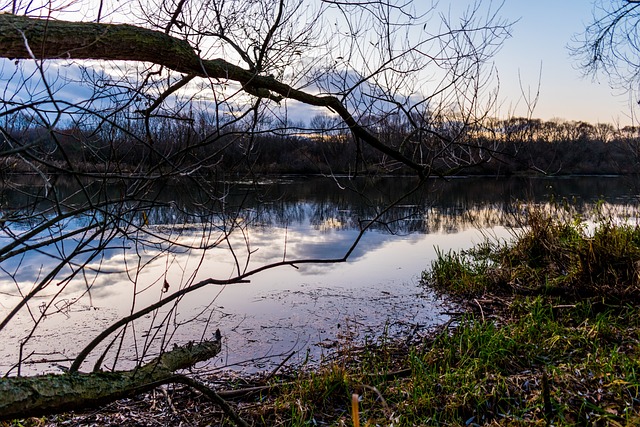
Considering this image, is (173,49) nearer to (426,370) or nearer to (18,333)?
(426,370)

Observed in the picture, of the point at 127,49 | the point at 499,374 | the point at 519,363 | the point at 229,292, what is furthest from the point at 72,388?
the point at 229,292

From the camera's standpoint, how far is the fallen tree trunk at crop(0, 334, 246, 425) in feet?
6.55

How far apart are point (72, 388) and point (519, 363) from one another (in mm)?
3156

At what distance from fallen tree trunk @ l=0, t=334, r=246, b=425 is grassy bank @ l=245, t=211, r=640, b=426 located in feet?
2.54

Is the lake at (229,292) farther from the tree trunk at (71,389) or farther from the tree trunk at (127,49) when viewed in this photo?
the tree trunk at (127,49)

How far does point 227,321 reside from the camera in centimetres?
539

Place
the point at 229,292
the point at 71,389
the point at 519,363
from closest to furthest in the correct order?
1. the point at 71,389
2. the point at 519,363
3. the point at 229,292

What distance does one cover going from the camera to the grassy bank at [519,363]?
2.86 m

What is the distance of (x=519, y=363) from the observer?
3760mm

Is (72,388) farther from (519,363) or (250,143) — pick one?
(519,363)

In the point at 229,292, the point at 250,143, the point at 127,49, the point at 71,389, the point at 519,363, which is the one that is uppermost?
the point at 127,49

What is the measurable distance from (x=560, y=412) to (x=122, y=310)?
16.0 ft

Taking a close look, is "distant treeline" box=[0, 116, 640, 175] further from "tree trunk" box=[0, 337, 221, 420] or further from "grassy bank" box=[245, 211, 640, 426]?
"grassy bank" box=[245, 211, 640, 426]

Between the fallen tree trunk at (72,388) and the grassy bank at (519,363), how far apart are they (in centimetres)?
77
